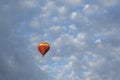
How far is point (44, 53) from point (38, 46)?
4.46 m

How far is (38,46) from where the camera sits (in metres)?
81.2

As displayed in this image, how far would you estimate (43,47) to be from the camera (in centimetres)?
8006

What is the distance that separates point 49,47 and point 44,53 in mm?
4220

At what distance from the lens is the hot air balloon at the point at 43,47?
3105 inches

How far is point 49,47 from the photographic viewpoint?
81.9m

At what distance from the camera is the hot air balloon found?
259 feet

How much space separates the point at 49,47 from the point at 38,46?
14.9ft

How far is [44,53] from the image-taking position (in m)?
78.8
